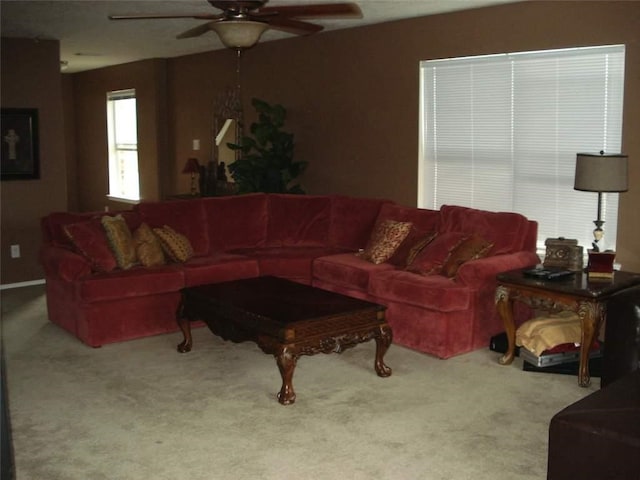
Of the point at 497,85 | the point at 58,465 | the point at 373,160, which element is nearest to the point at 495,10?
the point at 497,85

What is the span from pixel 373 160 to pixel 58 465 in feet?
13.4

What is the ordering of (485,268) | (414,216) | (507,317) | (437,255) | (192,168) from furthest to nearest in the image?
(192,168), (414,216), (437,255), (485,268), (507,317)

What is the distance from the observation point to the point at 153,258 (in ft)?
17.0

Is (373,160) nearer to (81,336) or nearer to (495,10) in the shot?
(495,10)

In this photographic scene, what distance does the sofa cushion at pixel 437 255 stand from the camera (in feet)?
15.8

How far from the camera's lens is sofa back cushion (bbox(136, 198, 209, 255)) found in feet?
18.4

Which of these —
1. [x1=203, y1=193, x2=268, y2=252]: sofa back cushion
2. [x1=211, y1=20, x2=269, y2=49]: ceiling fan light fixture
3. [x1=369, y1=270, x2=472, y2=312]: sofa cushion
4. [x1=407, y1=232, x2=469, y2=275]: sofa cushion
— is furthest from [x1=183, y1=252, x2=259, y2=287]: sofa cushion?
[x1=211, y1=20, x2=269, y2=49]: ceiling fan light fixture

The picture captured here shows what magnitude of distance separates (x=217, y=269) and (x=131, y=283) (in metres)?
0.68

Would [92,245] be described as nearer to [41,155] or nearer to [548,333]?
[41,155]

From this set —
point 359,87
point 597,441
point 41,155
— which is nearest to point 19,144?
point 41,155

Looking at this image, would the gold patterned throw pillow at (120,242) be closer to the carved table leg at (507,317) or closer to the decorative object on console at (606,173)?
the carved table leg at (507,317)

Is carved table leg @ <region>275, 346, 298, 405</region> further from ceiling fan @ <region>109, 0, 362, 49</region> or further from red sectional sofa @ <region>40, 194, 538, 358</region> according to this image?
ceiling fan @ <region>109, 0, 362, 49</region>

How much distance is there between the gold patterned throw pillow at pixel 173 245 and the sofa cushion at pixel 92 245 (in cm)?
43

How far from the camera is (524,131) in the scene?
532 centimetres
